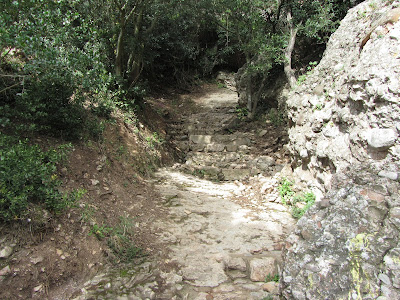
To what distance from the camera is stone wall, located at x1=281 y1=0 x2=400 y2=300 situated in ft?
5.99

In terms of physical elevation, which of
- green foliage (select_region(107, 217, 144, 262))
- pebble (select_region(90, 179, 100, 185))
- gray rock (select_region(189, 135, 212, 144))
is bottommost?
green foliage (select_region(107, 217, 144, 262))

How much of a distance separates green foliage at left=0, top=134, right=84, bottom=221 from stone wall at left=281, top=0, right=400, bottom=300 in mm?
2745

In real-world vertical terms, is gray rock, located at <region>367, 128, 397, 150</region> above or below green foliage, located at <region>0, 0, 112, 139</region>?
below

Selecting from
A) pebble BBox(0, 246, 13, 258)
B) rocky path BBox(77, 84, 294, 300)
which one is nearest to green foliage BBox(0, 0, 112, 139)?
pebble BBox(0, 246, 13, 258)

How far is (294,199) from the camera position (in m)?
4.99

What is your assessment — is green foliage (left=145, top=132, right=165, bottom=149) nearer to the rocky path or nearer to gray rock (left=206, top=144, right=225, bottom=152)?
the rocky path

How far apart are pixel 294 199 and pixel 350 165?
1693 mm

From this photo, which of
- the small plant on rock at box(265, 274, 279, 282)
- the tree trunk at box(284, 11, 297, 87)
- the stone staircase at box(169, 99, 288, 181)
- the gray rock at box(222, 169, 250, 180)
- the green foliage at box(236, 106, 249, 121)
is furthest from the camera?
the green foliage at box(236, 106, 249, 121)

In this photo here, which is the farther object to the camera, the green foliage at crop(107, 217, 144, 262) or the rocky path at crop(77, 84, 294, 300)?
the green foliage at crop(107, 217, 144, 262)

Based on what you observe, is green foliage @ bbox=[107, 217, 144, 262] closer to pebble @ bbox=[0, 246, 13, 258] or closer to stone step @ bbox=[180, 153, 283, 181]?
pebble @ bbox=[0, 246, 13, 258]

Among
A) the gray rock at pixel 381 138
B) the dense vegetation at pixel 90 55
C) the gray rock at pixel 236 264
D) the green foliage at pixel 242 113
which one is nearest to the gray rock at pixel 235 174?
the dense vegetation at pixel 90 55

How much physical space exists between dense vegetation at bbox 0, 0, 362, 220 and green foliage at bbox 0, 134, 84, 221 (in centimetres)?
1

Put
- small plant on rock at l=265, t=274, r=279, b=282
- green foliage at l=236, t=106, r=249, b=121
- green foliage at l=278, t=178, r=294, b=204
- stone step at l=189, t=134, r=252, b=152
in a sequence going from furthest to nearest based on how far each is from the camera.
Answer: green foliage at l=236, t=106, r=249, b=121 → stone step at l=189, t=134, r=252, b=152 → green foliage at l=278, t=178, r=294, b=204 → small plant on rock at l=265, t=274, r=279, b=282

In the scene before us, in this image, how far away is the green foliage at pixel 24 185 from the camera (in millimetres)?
2771
